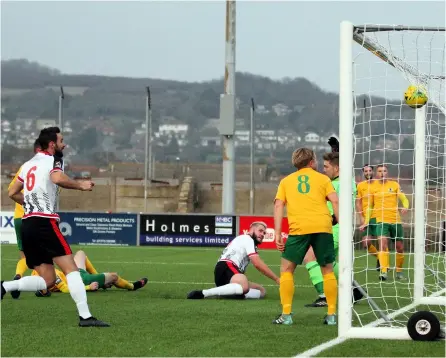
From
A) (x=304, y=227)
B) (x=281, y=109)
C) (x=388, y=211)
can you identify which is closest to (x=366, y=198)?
(x=388, y=211)

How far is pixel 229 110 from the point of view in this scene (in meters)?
33.5

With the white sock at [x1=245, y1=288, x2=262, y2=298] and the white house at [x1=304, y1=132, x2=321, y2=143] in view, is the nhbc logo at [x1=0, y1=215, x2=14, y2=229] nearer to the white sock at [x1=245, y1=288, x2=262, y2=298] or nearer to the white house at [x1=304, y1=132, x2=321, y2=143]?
the white sock at [x1=245, y1=288, x2=262, y2=298]

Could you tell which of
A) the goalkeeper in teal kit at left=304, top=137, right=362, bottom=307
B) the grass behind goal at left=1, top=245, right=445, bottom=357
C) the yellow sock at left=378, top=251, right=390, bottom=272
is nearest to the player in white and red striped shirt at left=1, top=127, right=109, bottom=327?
the grass behind goal at left=1, top=245, right=445, bottom=357

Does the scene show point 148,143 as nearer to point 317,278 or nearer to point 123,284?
point 123,284

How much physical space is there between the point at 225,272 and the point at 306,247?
3.24 metres

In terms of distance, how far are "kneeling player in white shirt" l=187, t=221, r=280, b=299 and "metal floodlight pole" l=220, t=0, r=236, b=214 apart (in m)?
18.9

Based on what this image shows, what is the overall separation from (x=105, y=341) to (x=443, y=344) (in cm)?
296

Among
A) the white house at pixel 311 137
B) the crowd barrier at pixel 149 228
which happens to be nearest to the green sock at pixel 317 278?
the crowd barrier at pixel 149 228

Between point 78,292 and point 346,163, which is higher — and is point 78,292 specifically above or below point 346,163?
below

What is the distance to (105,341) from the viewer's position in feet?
32.0

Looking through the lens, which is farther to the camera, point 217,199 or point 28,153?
point 28,153

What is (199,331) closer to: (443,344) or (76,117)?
(443,344)

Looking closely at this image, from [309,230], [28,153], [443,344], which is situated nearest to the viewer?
[443,344]

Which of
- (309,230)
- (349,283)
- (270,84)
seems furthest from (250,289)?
(270,84)
